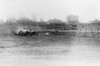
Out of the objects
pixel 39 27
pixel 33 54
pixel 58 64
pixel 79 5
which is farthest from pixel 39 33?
pixel 79 5

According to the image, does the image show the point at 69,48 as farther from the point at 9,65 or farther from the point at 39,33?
the point at 9,65

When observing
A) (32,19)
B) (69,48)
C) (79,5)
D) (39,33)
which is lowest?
(69,48)

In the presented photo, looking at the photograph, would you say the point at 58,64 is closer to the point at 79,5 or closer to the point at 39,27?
the point at 39,27

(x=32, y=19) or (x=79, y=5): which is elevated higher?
(x=79, y=5)

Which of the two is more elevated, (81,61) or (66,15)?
(66,15)

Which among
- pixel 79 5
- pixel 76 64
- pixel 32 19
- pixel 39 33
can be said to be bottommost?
pixel 76 64

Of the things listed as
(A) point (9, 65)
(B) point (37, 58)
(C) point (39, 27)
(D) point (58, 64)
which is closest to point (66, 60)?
(D) point (58, 64)

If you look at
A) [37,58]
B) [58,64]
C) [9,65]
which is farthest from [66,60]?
[9,65]
